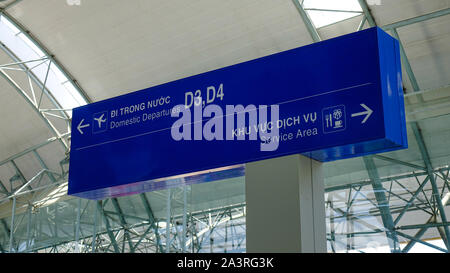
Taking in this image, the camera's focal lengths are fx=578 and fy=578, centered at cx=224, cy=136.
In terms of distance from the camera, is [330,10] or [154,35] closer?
[330,10]

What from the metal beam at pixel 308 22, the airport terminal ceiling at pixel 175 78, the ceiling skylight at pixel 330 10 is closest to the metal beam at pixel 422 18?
the airport terminal ceiling at pixel 175 78

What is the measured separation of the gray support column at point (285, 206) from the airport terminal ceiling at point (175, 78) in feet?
18.2

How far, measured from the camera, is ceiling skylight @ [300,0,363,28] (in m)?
14.7

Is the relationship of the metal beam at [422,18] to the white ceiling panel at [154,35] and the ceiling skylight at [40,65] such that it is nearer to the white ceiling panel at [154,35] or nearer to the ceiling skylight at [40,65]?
the white ceiling panel at [154,35]

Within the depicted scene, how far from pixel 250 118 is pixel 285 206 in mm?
1120

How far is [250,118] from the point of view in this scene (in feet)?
20.7

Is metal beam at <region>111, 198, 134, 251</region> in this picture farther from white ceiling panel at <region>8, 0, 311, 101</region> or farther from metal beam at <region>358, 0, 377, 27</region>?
metal beam at <region>358, 0, 377, 27</region>

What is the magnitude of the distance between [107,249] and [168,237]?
A: 3.80m

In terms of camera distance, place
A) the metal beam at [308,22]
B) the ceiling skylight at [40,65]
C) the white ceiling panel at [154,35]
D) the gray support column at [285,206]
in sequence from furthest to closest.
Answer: the ceiling skylight at [40,65]
the white ceiling panel at [154,35]
the metal beam at [308,22]
the gray support column at [285,206]

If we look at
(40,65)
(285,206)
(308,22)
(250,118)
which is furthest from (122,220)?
(285,206)

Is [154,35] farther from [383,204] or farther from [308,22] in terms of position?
[383,204]

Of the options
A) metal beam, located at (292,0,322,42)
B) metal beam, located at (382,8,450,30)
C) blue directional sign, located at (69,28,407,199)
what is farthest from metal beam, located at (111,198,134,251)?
blue directional sign, located at (69,28,407,199)

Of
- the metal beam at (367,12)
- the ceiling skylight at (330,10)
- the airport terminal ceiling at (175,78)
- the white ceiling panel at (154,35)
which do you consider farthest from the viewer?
the white ceiling panel at (154,35)

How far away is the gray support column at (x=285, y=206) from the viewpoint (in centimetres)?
559
